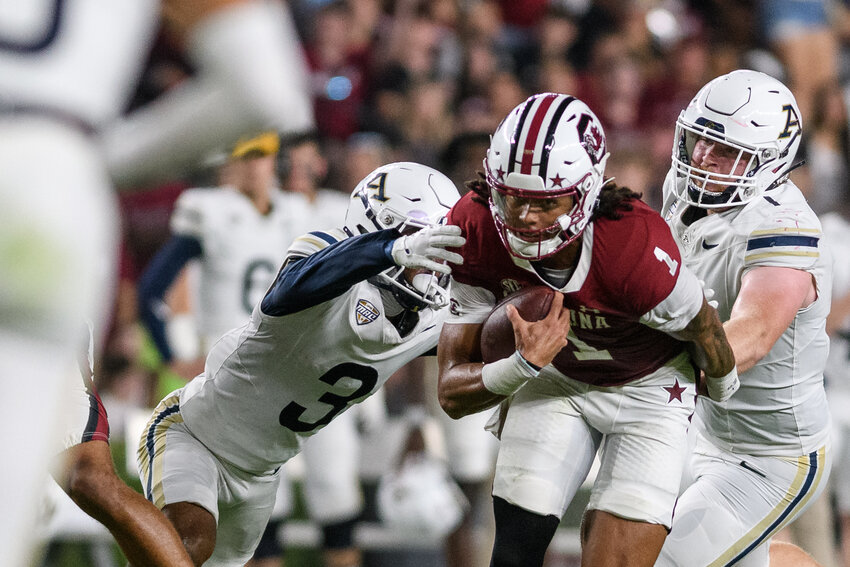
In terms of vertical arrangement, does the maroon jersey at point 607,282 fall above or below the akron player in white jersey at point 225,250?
above

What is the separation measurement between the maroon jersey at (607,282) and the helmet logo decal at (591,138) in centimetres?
16

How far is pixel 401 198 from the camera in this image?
3594 mm

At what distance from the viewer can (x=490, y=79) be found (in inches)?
323

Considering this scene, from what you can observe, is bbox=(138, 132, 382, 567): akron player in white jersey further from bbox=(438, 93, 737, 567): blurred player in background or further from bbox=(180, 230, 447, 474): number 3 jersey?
bbox=(438, 93, 737, 567): blurred player in background

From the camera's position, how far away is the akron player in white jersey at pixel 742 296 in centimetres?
331

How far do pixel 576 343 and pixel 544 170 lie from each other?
48cm

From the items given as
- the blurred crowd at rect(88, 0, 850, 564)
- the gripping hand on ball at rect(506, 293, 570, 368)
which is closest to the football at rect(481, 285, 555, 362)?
the gripping hand on ball at rect(506, 293, 570, 368)

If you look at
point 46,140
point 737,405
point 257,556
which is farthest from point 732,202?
point 257,556

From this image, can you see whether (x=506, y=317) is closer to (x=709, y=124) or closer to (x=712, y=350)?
(x=712, y=350)

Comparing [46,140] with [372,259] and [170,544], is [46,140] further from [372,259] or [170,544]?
[170,544]

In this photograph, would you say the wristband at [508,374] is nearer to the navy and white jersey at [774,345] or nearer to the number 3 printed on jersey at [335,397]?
the number 3 printed on jersey at [335,397]

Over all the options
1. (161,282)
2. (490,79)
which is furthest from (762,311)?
(490,79)

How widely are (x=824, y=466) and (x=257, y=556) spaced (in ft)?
8.52

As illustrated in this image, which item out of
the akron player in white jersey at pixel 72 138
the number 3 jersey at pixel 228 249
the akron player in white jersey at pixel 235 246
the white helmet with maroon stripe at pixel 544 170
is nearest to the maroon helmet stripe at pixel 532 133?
the white helmet with maroon stripe at pixel 544 170
